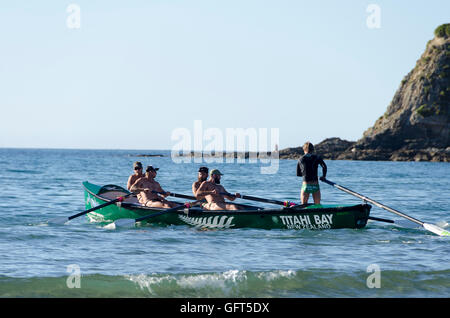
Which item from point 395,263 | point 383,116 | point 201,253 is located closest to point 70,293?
point 201,253

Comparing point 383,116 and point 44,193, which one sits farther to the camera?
point 383,116

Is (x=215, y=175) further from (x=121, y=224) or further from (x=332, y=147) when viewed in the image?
(x=332, y=147)

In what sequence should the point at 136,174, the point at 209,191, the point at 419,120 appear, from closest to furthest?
the point at 209,191 → the point at 136,174 → the point at 419,120

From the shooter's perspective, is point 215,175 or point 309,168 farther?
point 215,175

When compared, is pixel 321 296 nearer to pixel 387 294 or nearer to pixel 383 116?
pixel 387 294

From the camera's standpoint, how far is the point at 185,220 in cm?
1516

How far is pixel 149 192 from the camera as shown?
53.8 ft

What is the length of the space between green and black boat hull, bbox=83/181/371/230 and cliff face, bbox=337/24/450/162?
6655 cm

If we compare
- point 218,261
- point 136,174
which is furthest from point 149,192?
point 218,261

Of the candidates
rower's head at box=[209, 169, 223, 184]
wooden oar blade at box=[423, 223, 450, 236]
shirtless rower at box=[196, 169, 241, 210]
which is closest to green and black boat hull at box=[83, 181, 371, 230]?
shirtless rower at box=[196, 169, 241, 210]

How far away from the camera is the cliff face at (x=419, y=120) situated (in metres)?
78.2

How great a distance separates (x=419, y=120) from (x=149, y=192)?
68874 millimetres

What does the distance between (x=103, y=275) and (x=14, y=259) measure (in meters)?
2.34

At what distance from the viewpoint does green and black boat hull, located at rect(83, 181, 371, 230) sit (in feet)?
45.0
